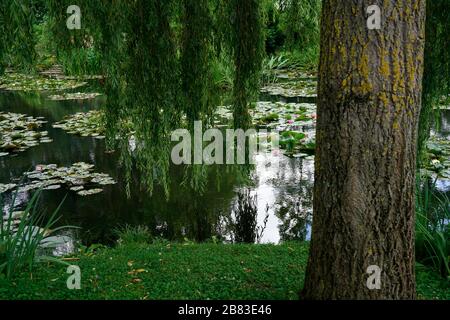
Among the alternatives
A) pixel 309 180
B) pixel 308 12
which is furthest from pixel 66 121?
pixel 308 12

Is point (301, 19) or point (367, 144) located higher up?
point (301, 19)

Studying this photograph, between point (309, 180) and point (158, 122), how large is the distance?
335 cm

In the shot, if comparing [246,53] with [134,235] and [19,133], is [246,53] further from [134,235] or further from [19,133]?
[19,133]

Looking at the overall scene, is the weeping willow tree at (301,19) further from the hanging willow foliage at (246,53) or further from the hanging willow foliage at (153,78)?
the hanging willow foliage at (153,78)

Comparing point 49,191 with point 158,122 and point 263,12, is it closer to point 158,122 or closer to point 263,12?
point 158,122

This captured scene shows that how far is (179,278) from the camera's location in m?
2.42

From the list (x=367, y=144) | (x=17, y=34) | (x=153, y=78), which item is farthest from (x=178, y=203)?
(x=367, y=144)

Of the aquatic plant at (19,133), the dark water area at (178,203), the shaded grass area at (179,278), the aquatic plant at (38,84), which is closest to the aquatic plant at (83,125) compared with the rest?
the aquatic plant at (19,133)

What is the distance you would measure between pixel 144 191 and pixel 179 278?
3.47m

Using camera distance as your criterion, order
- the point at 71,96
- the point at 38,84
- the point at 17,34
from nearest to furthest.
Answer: the point at 17,34 → the point at 71,96 → the point at 38,84

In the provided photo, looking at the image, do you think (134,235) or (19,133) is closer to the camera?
(134,235)

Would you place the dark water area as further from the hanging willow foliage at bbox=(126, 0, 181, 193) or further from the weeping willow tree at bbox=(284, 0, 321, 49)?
the weeping willow tree at bbox=(284, 0, 321, 49)

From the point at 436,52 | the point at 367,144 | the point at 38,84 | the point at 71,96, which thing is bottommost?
the point at 71,96

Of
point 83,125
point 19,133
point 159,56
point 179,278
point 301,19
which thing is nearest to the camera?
point 179,278
